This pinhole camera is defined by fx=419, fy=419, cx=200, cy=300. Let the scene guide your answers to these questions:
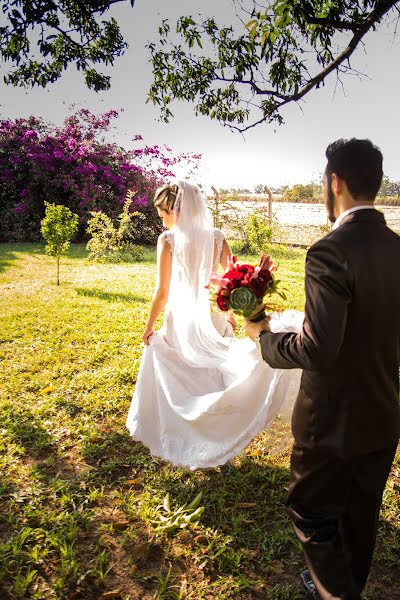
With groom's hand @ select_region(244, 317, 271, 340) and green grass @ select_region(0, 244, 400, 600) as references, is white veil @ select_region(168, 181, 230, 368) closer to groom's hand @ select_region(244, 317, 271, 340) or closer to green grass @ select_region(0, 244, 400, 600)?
green grass @ select_region(0, 244, 400, 600)

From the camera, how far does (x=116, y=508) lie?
327 cm

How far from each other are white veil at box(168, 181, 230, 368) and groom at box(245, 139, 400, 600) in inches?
60.0

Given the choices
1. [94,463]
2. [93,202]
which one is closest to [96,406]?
[94,463]

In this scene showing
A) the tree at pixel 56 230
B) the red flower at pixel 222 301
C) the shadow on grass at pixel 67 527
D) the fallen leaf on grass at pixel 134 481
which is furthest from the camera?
the tree at pixel 56 230

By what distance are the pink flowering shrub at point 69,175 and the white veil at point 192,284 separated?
1473cm

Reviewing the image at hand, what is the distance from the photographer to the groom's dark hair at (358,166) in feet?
5.84

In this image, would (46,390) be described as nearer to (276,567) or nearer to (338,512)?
(276,567)

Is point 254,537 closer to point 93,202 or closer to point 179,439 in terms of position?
point 179,439

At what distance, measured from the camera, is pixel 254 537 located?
9.87 ft

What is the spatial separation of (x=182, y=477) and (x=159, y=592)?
1105 mm

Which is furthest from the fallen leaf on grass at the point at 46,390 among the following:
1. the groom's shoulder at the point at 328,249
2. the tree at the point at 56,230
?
the tree at the point at 56,230

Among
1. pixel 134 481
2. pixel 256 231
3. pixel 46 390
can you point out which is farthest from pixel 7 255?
pixel 134 481

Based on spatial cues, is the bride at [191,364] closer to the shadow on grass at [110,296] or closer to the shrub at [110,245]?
the shadow on grass at [110,296]

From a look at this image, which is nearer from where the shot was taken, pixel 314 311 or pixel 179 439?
pixel 314 311
